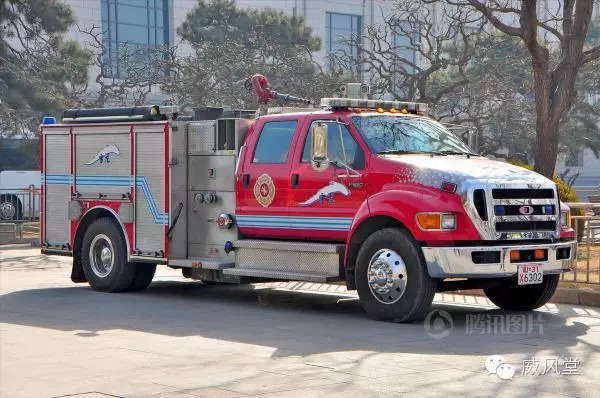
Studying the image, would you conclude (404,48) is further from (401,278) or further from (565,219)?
(401,278)

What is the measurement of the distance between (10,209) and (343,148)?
1630cm

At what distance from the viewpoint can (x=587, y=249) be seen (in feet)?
46.0

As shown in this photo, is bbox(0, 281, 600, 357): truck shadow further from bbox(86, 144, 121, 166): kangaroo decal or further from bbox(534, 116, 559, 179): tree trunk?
bbox(534, 116, 559, 179): tree trunk

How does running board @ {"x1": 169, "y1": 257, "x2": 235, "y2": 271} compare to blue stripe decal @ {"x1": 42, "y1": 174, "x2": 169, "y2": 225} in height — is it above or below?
below

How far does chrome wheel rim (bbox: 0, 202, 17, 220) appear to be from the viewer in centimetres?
2739

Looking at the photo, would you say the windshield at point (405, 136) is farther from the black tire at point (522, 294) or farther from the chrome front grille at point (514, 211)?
the black tire at point (522, 294)

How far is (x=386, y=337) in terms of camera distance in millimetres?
10984

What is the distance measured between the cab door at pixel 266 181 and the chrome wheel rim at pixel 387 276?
1.58 meters

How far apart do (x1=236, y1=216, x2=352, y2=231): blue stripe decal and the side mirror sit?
0.64 meters

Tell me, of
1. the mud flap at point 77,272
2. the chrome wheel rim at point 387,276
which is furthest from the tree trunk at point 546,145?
the chrome wheel rim at point 387,276

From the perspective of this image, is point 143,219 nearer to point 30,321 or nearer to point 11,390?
point 30,321

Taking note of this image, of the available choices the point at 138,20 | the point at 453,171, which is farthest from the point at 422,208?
the point at 138,20

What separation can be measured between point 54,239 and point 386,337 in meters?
6.63

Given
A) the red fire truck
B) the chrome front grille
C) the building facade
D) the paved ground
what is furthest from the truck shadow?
the building facade
